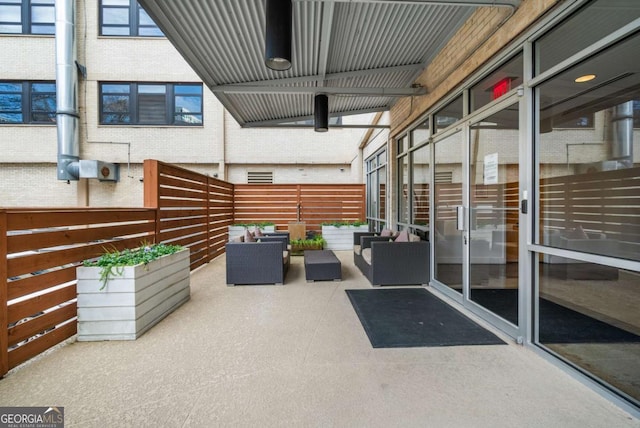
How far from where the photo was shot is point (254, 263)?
474 cm

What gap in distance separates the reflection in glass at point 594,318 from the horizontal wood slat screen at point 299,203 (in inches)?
254

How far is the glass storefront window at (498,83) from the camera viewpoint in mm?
2822

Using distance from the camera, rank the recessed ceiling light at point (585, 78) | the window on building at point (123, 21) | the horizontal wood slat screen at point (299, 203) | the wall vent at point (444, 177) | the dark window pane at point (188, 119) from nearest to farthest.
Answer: the recessed ceiling light at point (585, 78) < the wall vent at point (444, 177) < the horizontal wood slat screen at point (299, 203) < the window on building at point (123, 21) < the dark window pane at point (188, 119)

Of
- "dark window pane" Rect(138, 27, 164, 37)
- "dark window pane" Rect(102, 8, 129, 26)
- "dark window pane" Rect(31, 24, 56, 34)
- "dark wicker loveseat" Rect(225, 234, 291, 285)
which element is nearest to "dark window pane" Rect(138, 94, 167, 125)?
"dark window pane" Rect(138, 27, 164, 37)

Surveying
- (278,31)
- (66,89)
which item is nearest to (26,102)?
(66,89)

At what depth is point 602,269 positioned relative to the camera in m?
3.29

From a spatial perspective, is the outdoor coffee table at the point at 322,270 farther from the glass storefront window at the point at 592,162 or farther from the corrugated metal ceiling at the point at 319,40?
the glass storefront window at the point at 592,162

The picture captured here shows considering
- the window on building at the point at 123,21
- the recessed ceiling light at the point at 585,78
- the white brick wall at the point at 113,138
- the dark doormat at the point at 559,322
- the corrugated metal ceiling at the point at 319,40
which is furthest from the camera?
the window on building at the point at 123,21

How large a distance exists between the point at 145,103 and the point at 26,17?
195 inches

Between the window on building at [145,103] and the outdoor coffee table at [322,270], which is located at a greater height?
the window on building at [145,103]

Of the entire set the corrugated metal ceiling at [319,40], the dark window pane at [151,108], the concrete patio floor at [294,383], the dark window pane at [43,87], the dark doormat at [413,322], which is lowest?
the concrete patio floor at [294,383]

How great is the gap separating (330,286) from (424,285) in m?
1.51

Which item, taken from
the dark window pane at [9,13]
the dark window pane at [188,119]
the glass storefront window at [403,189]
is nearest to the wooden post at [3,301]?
the glass storefront window at [403,189]

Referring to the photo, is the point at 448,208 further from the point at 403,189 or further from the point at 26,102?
the point at 26,102
